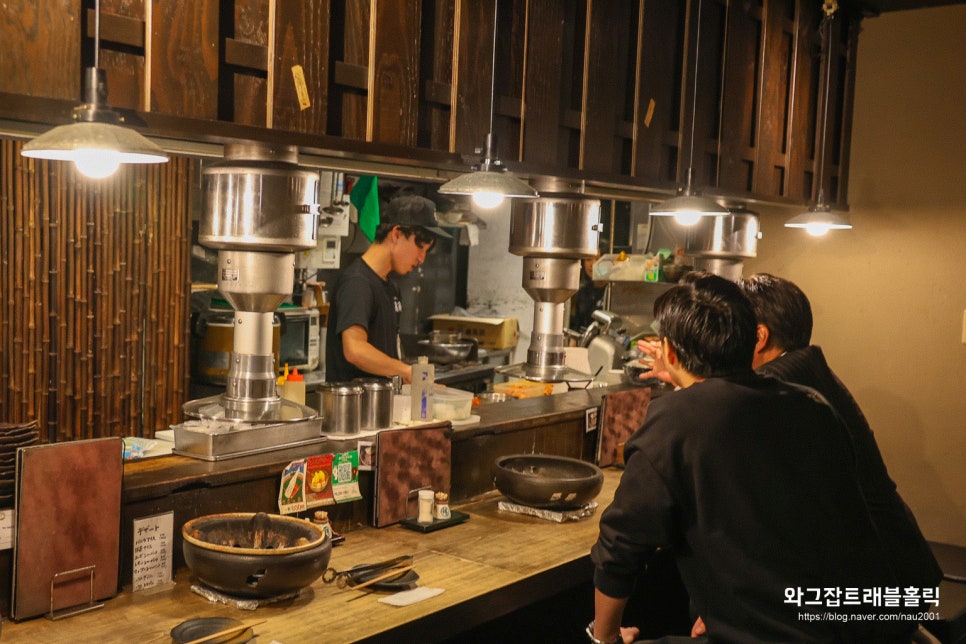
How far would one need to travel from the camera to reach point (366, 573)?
2.61 m

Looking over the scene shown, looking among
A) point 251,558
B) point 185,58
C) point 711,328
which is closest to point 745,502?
point 711,328

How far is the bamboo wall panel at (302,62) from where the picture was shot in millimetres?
2750

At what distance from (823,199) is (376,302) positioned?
230 cm

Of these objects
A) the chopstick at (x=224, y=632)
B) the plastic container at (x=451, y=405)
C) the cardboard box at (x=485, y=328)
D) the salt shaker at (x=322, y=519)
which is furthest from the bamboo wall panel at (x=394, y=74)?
the cardboard box at (x=485, y=328)

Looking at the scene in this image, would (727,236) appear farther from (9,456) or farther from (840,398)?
(9,456)

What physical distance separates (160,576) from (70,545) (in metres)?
0.30

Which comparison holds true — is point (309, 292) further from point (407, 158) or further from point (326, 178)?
point (407, 158)

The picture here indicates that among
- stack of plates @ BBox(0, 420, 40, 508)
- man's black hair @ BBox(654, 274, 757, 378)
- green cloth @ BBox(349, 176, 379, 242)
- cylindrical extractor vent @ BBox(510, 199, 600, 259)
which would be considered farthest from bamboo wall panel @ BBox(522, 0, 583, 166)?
green cloth @ BBox(349, 176, 379, 242)

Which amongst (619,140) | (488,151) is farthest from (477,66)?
(619,140)

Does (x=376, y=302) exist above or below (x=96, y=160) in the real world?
below

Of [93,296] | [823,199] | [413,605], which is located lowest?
[413,605]

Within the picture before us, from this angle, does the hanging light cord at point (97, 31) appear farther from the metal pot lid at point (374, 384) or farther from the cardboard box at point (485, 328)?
the cardboard box at point (485, 328)

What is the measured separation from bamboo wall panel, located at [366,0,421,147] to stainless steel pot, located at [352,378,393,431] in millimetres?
809

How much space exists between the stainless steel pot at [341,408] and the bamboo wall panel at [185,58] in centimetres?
99
